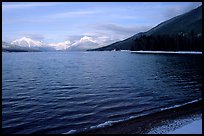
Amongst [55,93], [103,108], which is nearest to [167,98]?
[103,108]

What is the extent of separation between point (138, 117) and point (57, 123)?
22.8ft

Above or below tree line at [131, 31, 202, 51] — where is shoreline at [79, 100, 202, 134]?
below

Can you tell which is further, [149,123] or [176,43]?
[176,43]

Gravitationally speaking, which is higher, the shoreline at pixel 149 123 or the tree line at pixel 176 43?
the tree line at pixel 176 43

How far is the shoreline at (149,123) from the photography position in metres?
17.6

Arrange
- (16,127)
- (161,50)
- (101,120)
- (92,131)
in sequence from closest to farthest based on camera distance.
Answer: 1. (92,131)
2. (16,127)
3. (101,120)
4. (161,50)

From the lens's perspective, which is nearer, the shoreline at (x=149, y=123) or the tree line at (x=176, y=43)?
the shoreline at (x=149, y=123)

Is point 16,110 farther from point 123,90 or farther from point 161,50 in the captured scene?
point 161,50

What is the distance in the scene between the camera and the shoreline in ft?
57.9

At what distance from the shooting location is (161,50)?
625 feet

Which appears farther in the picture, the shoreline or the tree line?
the tree line

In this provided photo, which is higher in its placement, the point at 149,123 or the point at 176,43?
the point at 176,43

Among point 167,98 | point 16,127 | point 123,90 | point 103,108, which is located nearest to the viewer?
point 16,127

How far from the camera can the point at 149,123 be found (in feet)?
63.3
